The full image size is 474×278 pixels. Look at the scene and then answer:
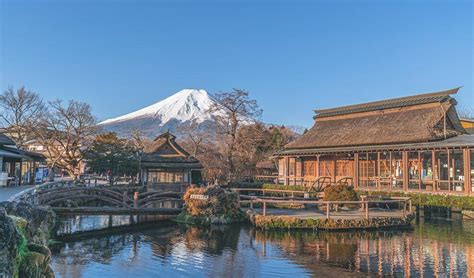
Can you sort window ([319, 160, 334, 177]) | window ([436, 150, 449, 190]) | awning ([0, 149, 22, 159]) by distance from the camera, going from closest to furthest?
awning ([0, 149, 22, 159]), window ([436, 150, 449, 190]), window ([319, 160, 334, 177])

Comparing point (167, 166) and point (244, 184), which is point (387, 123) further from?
point (167, 166)

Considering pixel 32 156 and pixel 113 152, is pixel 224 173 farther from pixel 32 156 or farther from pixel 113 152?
pixel 32 156

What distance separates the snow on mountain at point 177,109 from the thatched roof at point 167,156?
94.0 meters

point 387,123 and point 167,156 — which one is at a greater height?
point 387,123

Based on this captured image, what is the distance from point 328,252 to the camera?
13.6 m

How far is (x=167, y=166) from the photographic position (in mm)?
28375

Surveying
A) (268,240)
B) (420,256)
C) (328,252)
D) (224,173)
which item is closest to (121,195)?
(268,240)

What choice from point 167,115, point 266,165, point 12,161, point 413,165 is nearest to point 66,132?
point 12,161

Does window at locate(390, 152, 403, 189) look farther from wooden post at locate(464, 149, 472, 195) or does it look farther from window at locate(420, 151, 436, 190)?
wooden post at locate(464, 149, 472, 195)

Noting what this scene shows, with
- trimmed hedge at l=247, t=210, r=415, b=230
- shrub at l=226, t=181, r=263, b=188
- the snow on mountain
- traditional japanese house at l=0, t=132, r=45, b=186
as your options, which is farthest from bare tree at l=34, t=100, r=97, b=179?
the snow on mountain

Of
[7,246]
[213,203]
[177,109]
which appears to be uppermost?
[177,109]

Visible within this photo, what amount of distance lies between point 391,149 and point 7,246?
25.1m

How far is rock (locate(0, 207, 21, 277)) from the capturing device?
552 centimetres

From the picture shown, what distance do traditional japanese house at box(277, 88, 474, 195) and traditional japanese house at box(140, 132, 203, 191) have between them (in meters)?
9.55
